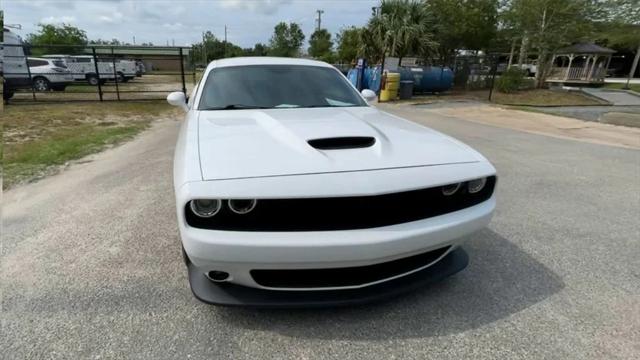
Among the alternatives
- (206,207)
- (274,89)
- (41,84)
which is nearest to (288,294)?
(206,207)

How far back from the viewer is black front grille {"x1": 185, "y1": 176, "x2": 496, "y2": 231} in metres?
1.80

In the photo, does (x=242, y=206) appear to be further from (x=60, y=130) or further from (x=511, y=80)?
(x=511, y=80)

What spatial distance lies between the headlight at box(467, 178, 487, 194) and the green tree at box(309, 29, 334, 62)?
4576 cm

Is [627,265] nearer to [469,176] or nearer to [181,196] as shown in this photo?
[469,176]

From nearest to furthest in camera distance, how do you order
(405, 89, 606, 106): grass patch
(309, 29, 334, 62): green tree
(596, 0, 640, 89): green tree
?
(405, 89, 606, 106): grass patch < (596, 0, 640, 89): green tree < (309, 29, 334, 62): green tree

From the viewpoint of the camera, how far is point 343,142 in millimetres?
2203

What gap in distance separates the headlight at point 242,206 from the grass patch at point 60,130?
4.24 meters

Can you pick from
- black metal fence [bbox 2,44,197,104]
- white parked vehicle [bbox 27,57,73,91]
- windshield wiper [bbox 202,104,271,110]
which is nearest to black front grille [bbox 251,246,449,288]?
windshield wiper [bbox 202,104,271,110]

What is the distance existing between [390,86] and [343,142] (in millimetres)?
15010

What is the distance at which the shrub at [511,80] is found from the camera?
1841 centimetres

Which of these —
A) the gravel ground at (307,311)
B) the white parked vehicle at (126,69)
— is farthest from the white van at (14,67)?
the gravel ground at (307,311)

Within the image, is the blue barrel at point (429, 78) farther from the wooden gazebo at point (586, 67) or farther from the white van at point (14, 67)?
the white van at point (14, 67)

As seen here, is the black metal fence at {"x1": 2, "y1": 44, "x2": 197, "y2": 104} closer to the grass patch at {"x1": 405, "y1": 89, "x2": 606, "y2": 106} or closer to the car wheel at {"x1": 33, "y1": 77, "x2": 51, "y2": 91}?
the car wheel at {"x1": 33, "y1": 77, "x2": 51, "y2": 91}

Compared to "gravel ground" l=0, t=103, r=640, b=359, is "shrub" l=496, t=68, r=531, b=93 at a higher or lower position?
higher
